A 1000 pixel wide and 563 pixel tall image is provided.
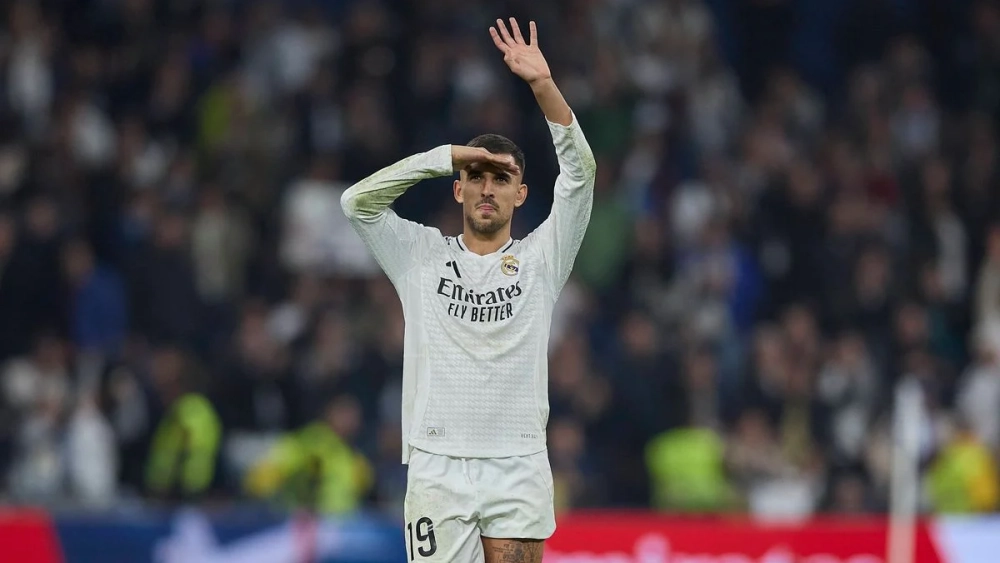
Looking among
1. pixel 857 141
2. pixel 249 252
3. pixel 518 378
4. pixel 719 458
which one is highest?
pixel 857 141

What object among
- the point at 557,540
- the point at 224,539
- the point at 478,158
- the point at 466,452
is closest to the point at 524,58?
the point at 478,158

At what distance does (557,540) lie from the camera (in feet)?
37.7

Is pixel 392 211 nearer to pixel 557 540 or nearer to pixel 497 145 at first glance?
pixel 497 145

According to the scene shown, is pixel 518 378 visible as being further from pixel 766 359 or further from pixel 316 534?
pixel 766 359

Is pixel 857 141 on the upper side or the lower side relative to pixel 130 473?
upper

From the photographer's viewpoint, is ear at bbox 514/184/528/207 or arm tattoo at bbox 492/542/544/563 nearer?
arm tattoo at bbox 492/542/544/563

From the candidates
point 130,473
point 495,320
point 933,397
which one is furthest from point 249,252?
point 495,320

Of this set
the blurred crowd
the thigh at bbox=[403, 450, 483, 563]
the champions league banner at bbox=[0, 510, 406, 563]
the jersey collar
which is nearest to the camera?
the thigh at bbox=[403, 450, 483, 563]

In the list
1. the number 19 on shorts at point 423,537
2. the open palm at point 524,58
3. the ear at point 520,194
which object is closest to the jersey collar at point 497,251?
the ear at point 520,194

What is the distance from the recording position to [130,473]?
13711mm

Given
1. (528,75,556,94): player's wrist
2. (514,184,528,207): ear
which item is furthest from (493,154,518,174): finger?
(528,75,556,94): player's wrist

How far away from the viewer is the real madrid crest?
21.4 feet

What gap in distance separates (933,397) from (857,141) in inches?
140

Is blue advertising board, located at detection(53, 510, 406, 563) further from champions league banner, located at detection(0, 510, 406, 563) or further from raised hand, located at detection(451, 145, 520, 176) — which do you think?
raised hand, located at detection(451, 145, 520, 176)
